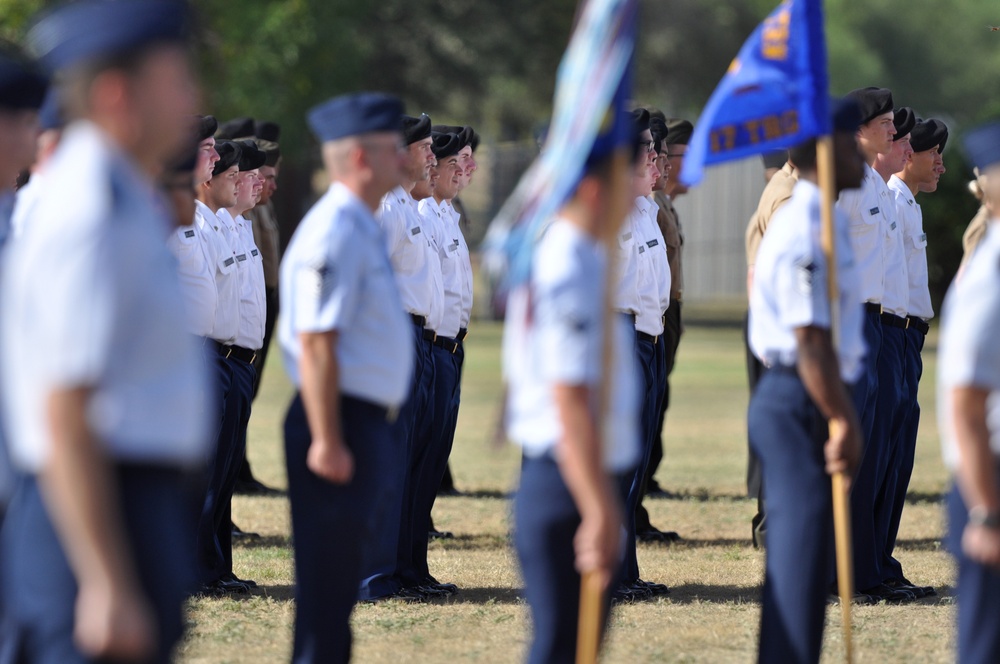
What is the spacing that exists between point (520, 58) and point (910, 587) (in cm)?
A: 3338

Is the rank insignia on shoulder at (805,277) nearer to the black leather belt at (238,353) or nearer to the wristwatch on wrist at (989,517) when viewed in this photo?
the wristwatch on wrist at (989,517)

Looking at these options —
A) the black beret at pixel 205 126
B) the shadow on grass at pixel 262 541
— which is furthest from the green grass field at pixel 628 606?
the black beret at pixel 205 126

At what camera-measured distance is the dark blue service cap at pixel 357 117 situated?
5.75 m

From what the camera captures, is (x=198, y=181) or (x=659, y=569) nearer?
(x=198, y=181)

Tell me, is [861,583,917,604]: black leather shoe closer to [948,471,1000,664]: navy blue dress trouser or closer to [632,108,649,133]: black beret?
[632,108,649,133]: black beret

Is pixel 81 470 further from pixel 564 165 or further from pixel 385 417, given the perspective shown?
pixel 385 417

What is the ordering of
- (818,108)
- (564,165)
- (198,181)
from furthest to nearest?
1. (198,181)
2. (818,108)
3. (564,165)

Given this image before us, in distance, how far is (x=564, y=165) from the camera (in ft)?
15.0

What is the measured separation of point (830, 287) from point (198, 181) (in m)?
3.77

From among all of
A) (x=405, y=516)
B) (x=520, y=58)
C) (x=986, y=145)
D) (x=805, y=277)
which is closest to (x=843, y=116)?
(x=805, y=277)

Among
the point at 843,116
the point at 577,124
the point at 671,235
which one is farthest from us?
the point at 671,235

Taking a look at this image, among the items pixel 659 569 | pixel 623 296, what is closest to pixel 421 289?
pixel 623 296

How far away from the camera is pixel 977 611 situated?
15.3 feet

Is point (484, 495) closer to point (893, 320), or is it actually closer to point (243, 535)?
point (243, 535)
